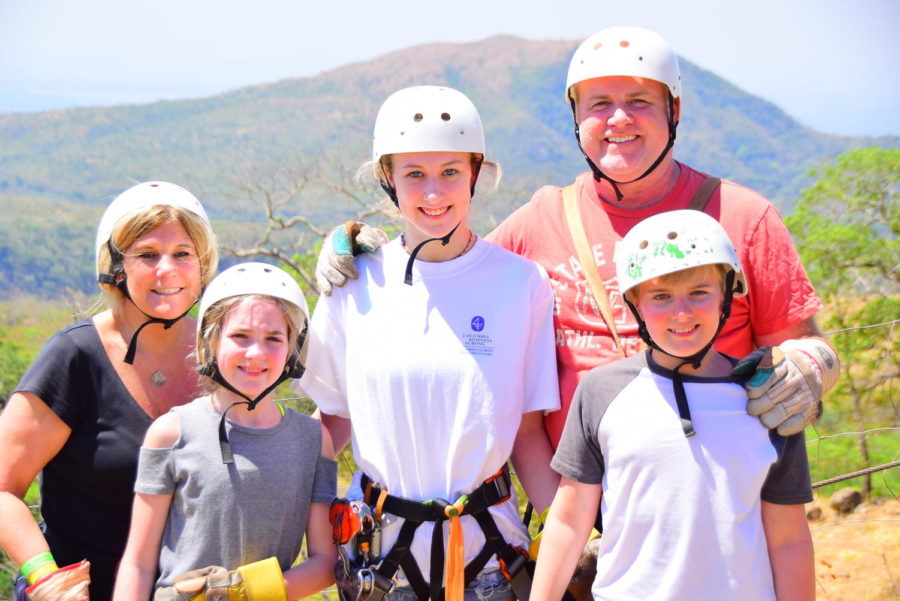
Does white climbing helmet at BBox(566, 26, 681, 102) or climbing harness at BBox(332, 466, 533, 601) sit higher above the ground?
white climbing helmet at BBox(566, 26, 681, 102)

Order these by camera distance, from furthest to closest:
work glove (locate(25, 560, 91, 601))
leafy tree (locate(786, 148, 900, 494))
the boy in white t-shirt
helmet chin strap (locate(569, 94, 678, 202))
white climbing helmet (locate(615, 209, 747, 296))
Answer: leafy tree (locate(786, 148, 900, 494))
helmet chin strap (locate(569, 94, 678, 202))
work glove (locate(25, 560, 91, 601))
white climbing helmet (locate(615, 209, 747, 296))
the boy in white t-shirt

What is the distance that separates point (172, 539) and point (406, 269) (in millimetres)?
1352

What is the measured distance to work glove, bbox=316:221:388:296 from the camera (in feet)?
11.4

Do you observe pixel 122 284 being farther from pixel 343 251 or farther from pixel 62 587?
pixel 62 587

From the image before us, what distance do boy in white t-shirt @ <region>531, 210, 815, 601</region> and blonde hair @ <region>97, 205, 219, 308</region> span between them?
5.59ft

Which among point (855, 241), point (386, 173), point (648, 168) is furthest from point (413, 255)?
point (855, 241)

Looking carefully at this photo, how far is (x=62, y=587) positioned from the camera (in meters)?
3.12

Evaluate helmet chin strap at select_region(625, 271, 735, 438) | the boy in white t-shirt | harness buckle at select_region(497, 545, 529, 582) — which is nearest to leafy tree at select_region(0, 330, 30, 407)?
harness buckle at select_region(497, 545, 529, 582)

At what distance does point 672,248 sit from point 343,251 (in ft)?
4.33

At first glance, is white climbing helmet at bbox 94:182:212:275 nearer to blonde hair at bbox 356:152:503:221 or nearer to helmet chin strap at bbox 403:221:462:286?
blonde hair at bbox 356:152:503:221

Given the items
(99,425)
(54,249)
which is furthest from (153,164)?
(99,425)

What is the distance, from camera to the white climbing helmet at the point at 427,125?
3352 mm

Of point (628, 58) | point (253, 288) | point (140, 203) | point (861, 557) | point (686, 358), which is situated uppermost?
point (628, 58)

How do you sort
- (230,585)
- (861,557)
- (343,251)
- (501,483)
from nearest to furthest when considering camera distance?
(230,585) < (501,483) < (343,251) < (861,557)
